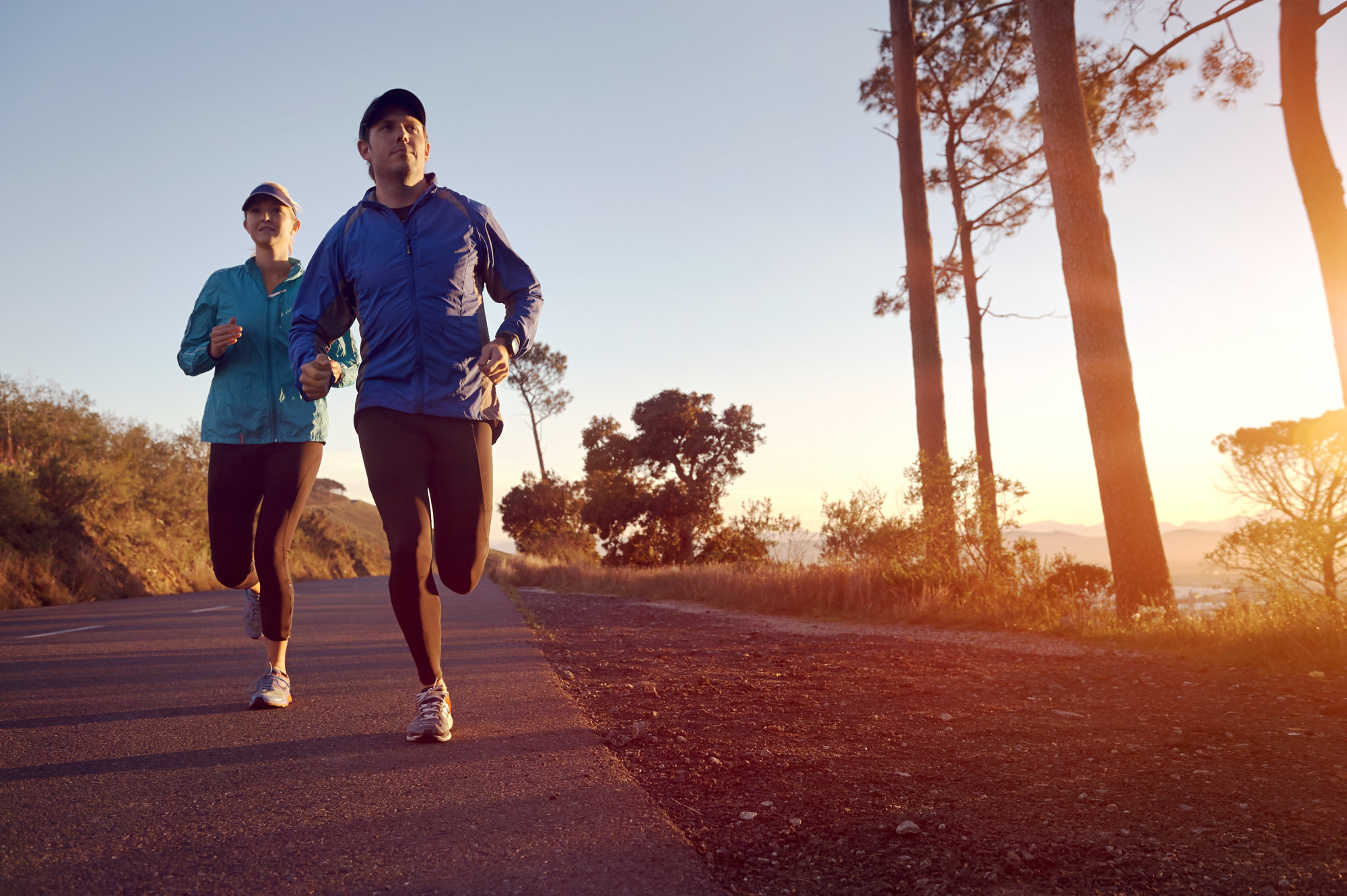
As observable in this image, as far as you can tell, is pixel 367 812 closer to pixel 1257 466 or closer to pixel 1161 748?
pixel 1161 748

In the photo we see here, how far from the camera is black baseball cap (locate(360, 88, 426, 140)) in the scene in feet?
10.2

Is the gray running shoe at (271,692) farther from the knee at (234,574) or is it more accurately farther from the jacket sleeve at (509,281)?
the jacket sleeve at (509,281)

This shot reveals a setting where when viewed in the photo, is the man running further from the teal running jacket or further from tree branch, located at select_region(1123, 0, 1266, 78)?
tree branch, located at select_region(1123, 0, 1266, 78)

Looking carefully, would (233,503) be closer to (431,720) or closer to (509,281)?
(431,720)

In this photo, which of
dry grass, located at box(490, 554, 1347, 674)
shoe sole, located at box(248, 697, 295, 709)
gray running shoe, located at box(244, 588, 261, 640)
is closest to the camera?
shoe sole, located at box(248, 697, 295, 709)

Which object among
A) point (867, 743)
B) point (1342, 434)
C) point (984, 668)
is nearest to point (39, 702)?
point (867, 743)

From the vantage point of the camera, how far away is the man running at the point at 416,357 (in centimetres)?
291

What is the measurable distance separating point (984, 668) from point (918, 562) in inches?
172

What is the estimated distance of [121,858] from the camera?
1.80 m

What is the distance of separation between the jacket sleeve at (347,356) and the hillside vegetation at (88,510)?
9.43 metres

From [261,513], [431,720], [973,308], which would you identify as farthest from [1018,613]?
[973,308]

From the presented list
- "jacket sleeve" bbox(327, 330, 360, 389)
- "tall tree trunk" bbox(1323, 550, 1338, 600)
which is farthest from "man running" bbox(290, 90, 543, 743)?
"tall tree trunk" bbox(1323, 550, 1338, 600)

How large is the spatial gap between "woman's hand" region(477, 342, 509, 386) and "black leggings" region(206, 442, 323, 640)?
Result: 1197 millimetres

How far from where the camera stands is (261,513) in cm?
359
